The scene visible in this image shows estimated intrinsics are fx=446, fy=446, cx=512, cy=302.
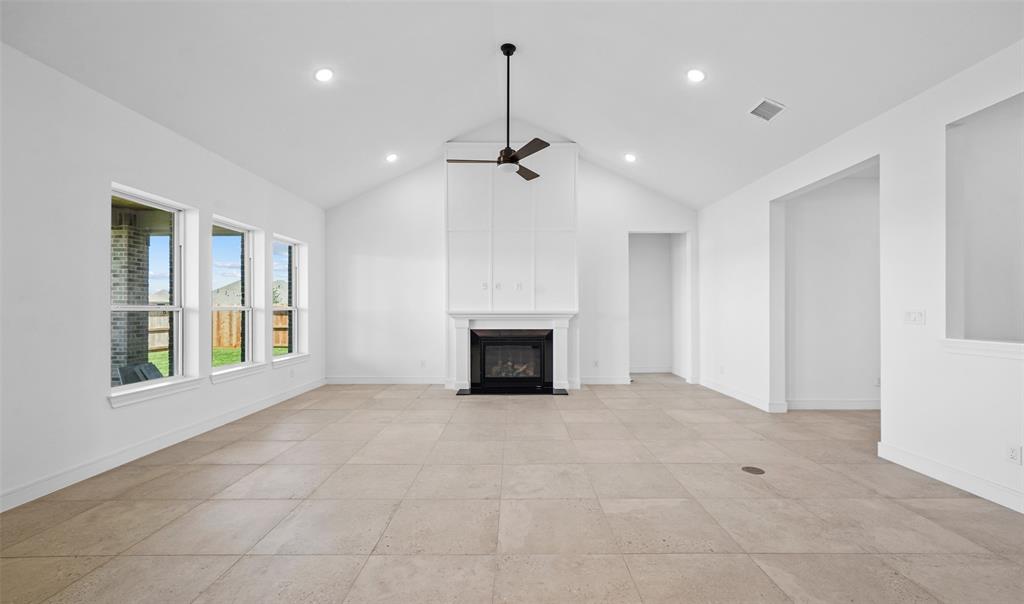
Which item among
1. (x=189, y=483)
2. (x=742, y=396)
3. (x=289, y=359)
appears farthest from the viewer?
(x=289, y=359)

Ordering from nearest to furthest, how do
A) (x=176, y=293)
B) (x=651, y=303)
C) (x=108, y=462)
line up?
(x=108, y=462) → (x=176, y=293) → (x=651, y=303)

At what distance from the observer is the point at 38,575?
2.07 metres

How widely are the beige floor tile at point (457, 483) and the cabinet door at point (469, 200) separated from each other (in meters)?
4.02

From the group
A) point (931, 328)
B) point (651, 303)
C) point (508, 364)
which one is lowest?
point (508, 364)

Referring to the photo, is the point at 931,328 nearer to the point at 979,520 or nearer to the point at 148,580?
the point at 979,520

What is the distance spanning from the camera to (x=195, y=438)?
425 centimetres

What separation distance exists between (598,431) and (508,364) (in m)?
2.34

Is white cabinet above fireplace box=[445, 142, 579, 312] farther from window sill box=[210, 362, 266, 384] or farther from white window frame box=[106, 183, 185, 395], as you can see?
white window frame box=[106, 183, 185, 395]

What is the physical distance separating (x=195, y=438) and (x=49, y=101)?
2930 millimetres

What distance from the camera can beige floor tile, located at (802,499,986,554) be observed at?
2.29 meters

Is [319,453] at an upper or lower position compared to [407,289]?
lower

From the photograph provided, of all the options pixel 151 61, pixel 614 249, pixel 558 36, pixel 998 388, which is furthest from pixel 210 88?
pixel 998 388

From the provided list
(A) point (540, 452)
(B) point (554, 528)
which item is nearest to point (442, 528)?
(B) point (554, 528)

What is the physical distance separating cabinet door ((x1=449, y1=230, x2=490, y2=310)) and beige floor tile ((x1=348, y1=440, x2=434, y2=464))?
112 inches
